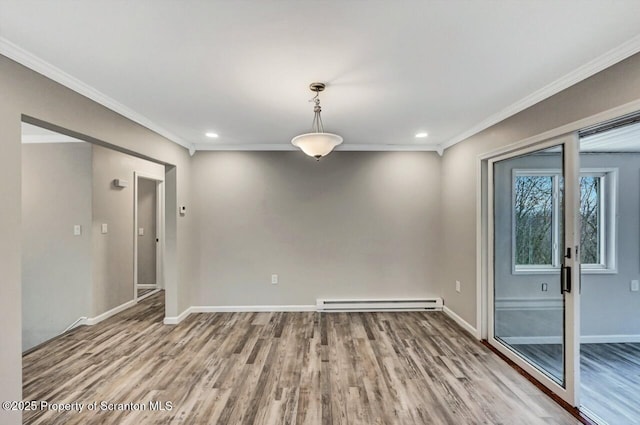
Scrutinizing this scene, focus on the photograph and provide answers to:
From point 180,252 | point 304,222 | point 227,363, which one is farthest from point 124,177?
point 227,363

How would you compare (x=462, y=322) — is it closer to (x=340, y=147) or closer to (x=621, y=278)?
(x=621, y=278)

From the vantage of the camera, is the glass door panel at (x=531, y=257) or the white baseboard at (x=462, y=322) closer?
the glass door panel at (x=531, y=257)

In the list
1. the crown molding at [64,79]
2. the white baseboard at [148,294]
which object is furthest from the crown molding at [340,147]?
the white baseboard at [148,294]

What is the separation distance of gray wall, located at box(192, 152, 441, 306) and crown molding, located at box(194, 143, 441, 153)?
0.25 feet

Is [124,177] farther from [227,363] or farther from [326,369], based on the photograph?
[326,369]

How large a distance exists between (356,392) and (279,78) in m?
2.53

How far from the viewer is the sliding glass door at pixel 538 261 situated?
220 centimetres

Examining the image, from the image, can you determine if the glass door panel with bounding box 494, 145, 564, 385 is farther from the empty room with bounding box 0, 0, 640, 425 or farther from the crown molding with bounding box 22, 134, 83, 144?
the crown molding with bounding box 22, 134, 83, 144

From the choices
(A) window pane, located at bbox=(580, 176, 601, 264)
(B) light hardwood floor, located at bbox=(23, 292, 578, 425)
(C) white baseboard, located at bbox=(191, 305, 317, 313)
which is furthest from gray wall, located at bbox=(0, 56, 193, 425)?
(A) window pane, located at bbox=(580, 176, 601, 264)

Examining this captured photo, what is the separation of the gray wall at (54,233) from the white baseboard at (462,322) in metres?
4.81

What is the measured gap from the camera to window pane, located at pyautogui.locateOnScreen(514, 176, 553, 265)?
8.61 ft

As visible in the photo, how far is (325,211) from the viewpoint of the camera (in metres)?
4.31

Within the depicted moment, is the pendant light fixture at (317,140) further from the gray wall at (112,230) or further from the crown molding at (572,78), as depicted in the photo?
the gray wall at (112,230)

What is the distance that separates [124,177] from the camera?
4.38 metres
